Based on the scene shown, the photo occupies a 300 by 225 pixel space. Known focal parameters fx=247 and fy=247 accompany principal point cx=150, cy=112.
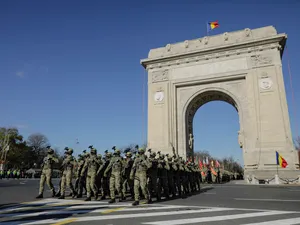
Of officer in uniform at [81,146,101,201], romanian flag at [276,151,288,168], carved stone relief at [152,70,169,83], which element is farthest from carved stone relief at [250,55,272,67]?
officer in uniform at [81,146,101,201]

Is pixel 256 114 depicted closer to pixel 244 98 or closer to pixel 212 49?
pixel 244 98

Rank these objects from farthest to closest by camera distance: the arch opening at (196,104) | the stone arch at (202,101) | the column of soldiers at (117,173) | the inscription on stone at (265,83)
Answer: the arch opening at (196,104) → the stone arch at (202,101) → the inscription on stone at (265,83) → the column of soldiers at (117,173)

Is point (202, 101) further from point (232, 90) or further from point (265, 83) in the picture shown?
point (265, 83)

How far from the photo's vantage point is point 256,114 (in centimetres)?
2416

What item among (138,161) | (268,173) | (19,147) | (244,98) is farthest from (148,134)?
(19,147)

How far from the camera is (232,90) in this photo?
26312 millimetres

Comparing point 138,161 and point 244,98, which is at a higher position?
point 244,98

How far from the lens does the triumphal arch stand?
23.0 m

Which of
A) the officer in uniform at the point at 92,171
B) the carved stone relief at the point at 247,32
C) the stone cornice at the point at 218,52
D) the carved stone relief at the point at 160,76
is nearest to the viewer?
the officer in uniform at the point at 92,171

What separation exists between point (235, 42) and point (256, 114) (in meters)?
7.85

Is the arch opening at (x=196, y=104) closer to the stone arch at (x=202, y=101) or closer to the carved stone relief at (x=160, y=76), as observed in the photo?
the stone arch at (x=202, y=101)

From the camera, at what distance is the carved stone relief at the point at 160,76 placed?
1138 inches

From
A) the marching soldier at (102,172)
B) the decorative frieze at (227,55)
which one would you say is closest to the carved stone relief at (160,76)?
the decorative frieze at (227,55)

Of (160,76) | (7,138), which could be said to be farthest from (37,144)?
(160,76)
